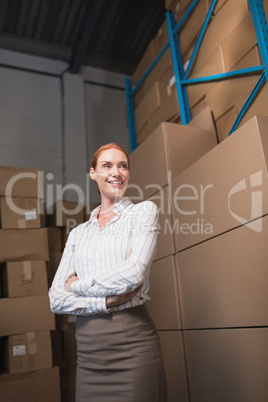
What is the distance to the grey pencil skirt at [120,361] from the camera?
0.94m

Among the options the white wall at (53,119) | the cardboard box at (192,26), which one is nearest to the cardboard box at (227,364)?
the cardboard box at (192,26)

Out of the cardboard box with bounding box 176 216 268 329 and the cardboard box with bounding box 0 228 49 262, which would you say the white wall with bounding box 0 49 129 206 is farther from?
the cardboard box with bounding box 176 216 268 329

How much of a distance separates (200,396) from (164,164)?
116cm

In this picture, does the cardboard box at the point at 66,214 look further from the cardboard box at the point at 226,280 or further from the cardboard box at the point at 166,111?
the cardboard box at the point at 226,280

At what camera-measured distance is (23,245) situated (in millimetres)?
2451

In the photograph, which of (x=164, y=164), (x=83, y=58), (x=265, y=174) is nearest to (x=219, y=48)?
(x=164, y=164)

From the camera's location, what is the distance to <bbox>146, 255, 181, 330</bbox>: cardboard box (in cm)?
178

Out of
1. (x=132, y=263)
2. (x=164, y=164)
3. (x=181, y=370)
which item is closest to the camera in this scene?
(x=132, y=263)

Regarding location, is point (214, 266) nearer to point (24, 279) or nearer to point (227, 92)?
point (227, 92)

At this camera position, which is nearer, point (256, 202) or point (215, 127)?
point (256, 202)

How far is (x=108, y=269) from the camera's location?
108cm

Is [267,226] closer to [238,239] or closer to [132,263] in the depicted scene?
[238,239]

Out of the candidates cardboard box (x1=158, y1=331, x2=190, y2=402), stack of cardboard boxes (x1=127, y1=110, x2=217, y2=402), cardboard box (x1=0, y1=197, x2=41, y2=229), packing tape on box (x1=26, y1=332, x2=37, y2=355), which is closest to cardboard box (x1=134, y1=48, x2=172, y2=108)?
stack of cardboard boxes (x1=127, y1=110, x2=217, y2=402)

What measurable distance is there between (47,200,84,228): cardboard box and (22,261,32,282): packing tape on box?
0.55 metres
